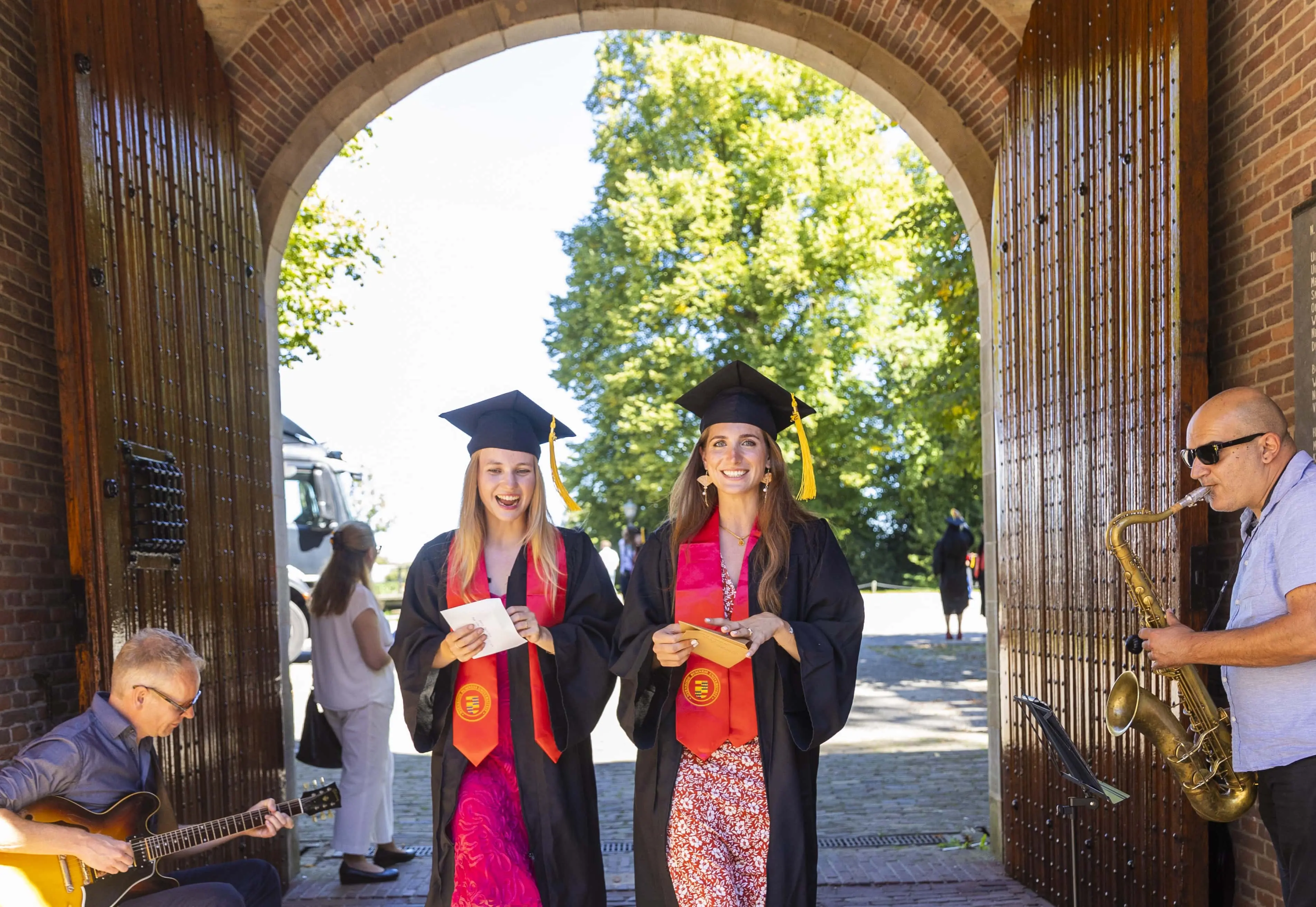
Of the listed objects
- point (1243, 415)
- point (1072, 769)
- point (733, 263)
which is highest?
point (733, 263)

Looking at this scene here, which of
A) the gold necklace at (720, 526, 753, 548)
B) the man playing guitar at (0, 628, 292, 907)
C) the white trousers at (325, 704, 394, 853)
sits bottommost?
the white trousers at (325, 704, 394, 853)

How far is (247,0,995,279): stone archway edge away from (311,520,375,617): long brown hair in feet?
5.43

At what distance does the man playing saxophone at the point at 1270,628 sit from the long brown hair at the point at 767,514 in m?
1.12

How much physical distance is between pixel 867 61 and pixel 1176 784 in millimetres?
4539

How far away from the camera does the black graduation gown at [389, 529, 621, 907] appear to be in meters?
4.07

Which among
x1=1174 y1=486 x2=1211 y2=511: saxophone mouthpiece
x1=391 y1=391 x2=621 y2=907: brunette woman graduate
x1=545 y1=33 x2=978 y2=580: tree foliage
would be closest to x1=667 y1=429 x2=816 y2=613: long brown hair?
x1=391 y1=391 x2=621 y2=907: brunette woman graduate

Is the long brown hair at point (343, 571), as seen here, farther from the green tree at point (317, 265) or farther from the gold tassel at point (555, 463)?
the green tree at point (317, 265)

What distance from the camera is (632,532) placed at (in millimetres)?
23812

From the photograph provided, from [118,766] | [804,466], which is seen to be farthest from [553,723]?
[118,766]

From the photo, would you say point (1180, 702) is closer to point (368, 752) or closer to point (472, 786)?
point (472, 786)

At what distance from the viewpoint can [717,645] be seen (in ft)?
11.9

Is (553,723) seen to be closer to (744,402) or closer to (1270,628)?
(744,402)

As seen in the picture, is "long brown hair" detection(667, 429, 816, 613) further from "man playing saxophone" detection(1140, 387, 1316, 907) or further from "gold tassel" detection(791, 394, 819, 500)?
"man playing saxophone" detection(1140, 387, 1316, 907)

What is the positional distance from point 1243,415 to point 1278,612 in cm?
57
